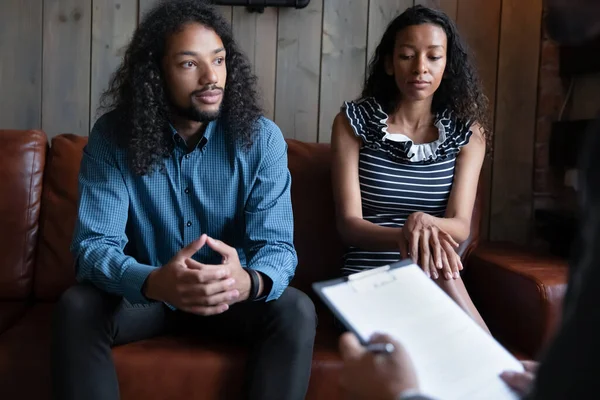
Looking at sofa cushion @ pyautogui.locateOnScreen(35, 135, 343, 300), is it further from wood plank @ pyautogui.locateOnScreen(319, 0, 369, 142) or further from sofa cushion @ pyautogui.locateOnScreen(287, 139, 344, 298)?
wood plank @ pyautogui.locateOnScreen(319, 0, 369, 142)

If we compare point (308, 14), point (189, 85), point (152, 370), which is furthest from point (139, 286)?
point (308, 14)

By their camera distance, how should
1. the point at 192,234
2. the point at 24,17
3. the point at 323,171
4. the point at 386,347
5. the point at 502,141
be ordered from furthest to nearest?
the point at 502,141 → the point at 24,17 → the point at 323,171 → the point at 192,234 → the point at 386,347

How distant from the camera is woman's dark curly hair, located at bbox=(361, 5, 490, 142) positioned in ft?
5.53

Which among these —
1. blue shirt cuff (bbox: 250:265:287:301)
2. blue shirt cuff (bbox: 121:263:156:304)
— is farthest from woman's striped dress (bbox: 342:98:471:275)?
blue shirt cuff (bbox: 121:263:156:304)

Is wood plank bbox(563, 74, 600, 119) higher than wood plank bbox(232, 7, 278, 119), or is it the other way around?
wood plank bbox(232, 7, 278, 119)

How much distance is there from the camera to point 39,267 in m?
1.69

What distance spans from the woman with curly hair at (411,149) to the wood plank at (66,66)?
2.72ft

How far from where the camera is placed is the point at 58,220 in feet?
5.59

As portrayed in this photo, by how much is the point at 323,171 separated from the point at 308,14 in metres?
0.54

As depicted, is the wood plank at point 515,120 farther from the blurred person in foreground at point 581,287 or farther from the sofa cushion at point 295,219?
the blurred person in foreground at point 581,287

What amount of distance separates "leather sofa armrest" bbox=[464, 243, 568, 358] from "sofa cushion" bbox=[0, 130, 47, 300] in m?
1.15

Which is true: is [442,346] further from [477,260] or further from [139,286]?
[477,260]

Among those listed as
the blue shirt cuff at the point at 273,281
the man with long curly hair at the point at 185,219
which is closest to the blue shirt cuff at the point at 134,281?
the man with long curly hair at the point at 185,219

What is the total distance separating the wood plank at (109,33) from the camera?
197 cm
